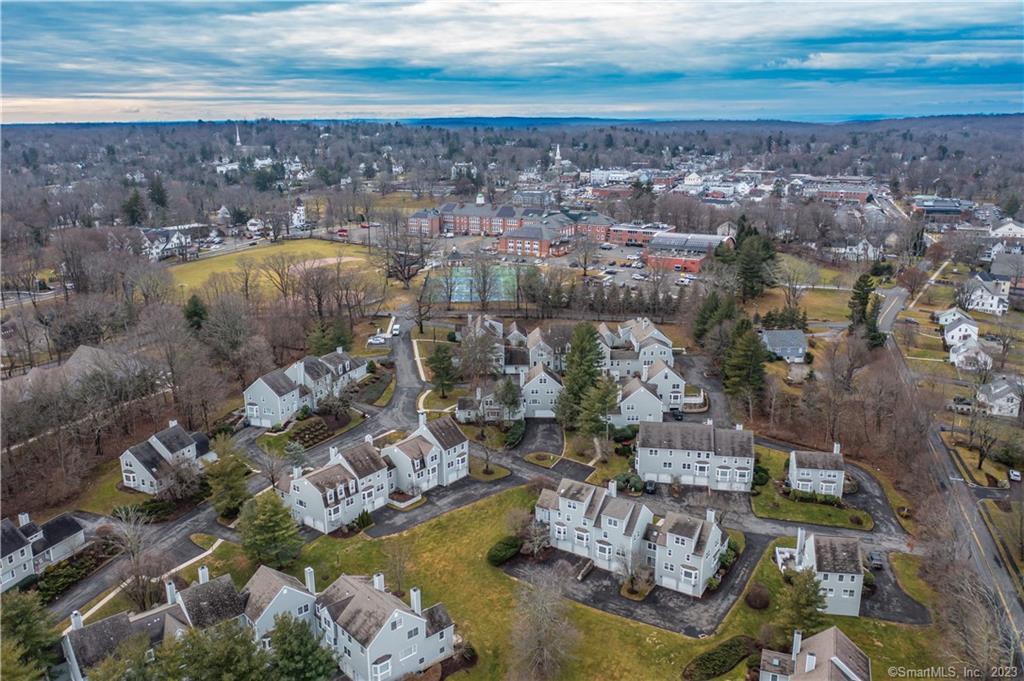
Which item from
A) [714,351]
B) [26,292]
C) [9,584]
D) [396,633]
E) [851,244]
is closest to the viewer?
[396,633]

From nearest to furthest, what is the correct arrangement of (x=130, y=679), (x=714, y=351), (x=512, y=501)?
(x=130, y=679) → (x=512, y=501) → (x=714, y=351)

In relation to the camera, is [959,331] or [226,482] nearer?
[226,482]

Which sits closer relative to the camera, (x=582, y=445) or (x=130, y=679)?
(x=130, y=679)

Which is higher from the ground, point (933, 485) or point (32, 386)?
point (32, 386)

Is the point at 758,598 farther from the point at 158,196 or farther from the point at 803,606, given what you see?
the point at 158,196

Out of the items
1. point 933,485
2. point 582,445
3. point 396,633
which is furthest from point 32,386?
point 933,485

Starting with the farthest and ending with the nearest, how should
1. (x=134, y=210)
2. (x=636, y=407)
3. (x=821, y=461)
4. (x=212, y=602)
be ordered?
1. (x=134, y=210)
2. (x=636, y=407)
3. (x=821, y=461)
4. (x=212, y=602)

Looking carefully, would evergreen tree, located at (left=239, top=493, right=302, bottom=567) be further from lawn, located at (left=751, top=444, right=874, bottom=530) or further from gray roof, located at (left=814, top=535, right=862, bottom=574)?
lawn, located at (left=751, top=444, right=874, bottom=530)

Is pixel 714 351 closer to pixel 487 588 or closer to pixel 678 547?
A: pixel 678 547

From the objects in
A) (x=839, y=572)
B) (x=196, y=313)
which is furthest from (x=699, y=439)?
(x=196, y=313)
